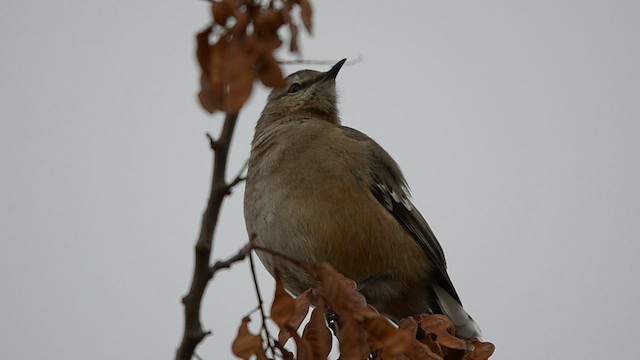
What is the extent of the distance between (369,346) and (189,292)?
0.74 meters

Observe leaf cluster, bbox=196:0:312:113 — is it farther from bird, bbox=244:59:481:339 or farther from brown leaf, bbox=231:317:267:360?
bird, bbox=244:59:481:339

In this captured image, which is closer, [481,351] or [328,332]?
[328,332]

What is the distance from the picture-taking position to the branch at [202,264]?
80.4 inches

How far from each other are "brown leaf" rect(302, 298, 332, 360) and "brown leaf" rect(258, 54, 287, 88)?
0.89 m

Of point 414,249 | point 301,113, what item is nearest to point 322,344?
point 414,249

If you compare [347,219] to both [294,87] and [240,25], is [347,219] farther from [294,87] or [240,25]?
[240,25]

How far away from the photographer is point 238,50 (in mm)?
2195

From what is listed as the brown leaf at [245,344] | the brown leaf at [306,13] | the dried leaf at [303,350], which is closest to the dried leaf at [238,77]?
the brown leaf at [306,13]

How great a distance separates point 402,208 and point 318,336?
293 centimetres

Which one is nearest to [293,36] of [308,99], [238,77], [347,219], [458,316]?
[238,77]

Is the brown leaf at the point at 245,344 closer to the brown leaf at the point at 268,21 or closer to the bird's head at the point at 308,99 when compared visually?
the brown leaf at the point at 268,21

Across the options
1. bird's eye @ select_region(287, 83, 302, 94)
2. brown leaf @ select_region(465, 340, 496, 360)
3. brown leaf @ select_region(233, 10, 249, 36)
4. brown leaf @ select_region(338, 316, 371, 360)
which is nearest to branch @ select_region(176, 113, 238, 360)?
brown leaf @ select_region(233, 10, 249, 36)

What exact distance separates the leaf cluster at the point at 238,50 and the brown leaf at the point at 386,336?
2.74 ft

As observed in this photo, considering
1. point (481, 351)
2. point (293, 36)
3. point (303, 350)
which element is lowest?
point (481, 351)
